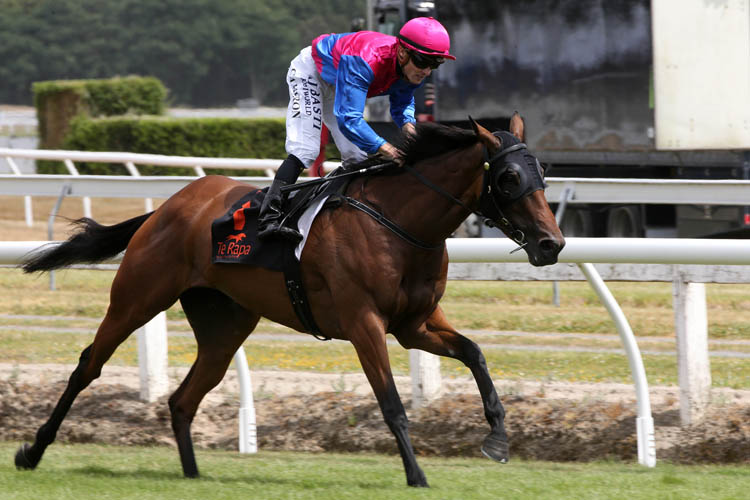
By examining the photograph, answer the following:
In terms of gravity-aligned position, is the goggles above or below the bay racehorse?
above

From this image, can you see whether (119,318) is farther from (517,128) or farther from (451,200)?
(517,128)

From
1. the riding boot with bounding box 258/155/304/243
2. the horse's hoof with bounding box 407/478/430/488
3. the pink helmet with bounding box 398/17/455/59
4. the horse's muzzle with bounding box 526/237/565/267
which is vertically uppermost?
the pink helmet with bounding box 398/17/455/59

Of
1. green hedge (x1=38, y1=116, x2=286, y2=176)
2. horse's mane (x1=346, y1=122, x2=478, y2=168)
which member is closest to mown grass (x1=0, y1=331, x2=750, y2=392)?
horse's mane (x1=346, y1=122, x2=478, y2=168)

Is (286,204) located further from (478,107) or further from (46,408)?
(478,107)

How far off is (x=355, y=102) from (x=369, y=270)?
687mm

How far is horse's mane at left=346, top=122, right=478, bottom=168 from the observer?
16.7 feet

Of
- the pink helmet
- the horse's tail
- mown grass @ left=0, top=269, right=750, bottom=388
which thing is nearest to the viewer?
the pink helmet

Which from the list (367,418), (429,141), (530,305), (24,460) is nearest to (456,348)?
(429,141)

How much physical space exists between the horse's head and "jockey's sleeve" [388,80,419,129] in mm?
574

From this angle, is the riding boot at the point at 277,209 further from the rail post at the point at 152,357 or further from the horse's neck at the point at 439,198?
the rail post at the point at 152,357

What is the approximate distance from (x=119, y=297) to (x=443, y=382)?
1686 millimetres

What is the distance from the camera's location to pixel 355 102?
5.08m

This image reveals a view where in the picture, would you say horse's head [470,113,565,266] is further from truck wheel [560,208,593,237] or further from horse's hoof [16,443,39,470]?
truck wheel [560,208,593,237]

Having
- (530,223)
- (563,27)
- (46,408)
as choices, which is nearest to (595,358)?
(530,223)
